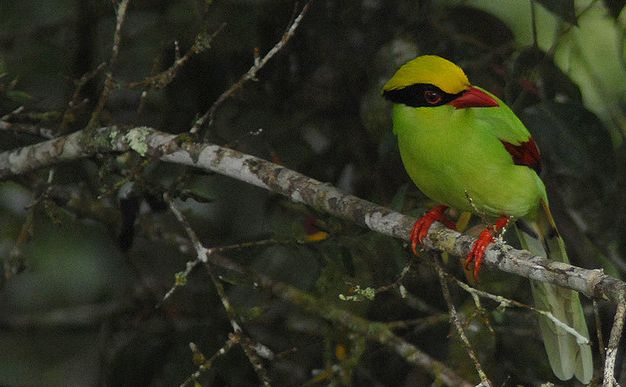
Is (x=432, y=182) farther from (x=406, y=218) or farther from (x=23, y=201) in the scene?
(x=23, y=201)

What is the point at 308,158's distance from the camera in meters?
3.86

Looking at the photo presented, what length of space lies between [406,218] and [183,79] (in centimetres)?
119

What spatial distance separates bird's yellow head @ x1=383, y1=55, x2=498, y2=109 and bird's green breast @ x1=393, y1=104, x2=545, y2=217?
0.03 meters

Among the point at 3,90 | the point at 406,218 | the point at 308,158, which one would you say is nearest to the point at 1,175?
the point at 3,90

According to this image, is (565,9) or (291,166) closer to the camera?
(565,9)

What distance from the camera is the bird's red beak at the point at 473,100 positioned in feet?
9.88

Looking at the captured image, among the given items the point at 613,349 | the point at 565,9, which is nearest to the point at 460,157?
the point at 565,9

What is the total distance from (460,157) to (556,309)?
60 centimetres

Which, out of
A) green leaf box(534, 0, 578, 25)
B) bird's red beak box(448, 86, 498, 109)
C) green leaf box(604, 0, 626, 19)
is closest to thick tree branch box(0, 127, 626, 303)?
bird's red beak box(448, 86, 498, 109)

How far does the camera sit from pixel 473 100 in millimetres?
3035

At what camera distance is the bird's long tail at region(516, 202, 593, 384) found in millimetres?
3230

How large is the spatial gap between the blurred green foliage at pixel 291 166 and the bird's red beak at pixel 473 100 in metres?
0.29

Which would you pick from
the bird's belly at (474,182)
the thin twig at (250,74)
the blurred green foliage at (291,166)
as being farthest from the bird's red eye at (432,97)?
the thin twig at (250,74)

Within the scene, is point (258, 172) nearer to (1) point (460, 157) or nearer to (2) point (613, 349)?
(1) point (460, 157)
